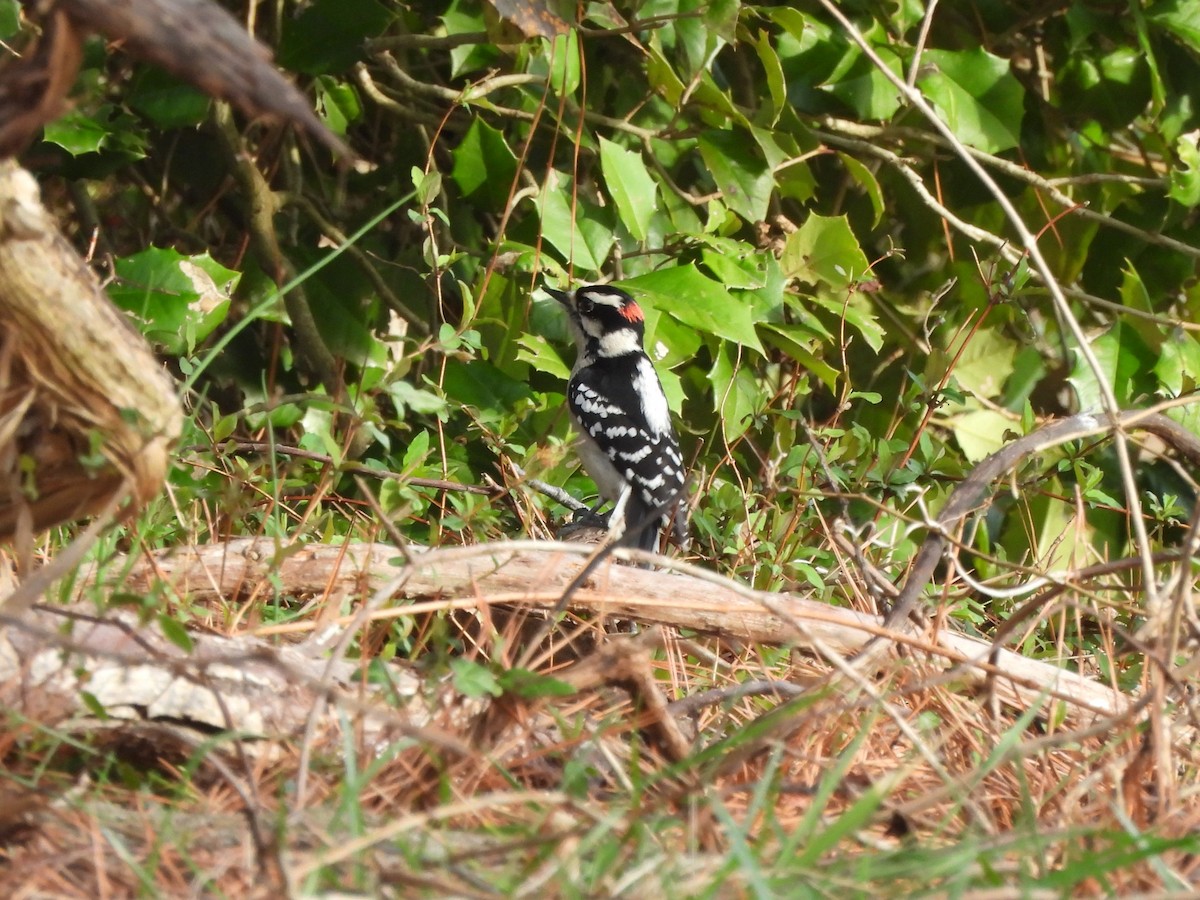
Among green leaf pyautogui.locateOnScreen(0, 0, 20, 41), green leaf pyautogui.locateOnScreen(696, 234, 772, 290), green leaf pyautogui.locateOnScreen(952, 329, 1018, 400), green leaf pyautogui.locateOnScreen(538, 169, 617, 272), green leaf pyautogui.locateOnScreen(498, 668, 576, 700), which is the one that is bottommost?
green leaf pyautogui.locateOnScreen(952, 329, 1018, 400)

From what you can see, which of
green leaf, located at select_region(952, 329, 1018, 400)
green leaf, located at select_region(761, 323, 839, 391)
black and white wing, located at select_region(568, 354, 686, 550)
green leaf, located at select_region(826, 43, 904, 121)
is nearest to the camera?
green leaf, located at select_region(761, 323, 839, 391)

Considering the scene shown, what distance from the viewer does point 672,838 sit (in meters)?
1.80

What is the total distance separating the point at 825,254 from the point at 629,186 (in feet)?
2.37

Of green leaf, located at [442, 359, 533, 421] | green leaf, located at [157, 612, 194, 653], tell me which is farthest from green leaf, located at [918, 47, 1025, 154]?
green leaf, located at [157, 612, 194, 653]

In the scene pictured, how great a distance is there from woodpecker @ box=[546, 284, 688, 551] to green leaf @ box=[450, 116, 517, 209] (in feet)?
1.97

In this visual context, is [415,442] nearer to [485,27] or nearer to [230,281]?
[230,281]

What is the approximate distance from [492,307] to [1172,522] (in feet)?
6.93

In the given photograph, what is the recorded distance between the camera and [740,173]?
4.30 m

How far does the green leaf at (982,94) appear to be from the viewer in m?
4.47

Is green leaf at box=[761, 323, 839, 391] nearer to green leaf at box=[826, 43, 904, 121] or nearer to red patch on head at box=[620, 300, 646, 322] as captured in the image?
green leaf at box=[826, 43, 904, 121]

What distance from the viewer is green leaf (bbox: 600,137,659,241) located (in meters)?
3.99

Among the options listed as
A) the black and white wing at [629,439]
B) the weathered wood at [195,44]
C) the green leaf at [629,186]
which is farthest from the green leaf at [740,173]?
the weathered wood at [195,44]

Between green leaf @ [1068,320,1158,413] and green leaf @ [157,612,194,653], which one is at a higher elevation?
green leaf @ [157,612,194,653]

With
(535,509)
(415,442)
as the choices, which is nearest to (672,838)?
(415,442)
